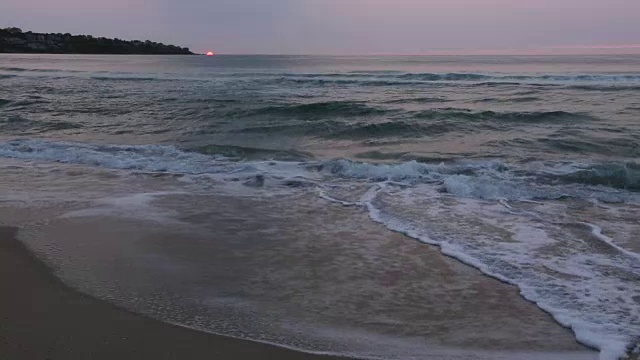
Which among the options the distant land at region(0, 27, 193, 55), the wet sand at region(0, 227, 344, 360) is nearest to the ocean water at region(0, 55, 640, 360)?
the wet sand at region(0, 227, 344, 360)

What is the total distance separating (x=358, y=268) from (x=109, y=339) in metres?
2.13

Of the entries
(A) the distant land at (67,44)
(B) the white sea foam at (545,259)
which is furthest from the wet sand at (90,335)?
(A) the distant land at (67,44)

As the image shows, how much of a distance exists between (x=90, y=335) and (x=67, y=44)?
143140 millimetres

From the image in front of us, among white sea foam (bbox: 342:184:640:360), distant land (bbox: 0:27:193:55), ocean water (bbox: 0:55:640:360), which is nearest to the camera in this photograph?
white sea foam (bbox: 342:184:640:360)

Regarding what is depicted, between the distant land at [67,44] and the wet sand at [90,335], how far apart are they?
421ft

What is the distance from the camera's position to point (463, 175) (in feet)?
29.6

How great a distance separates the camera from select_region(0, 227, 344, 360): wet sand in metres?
3.32

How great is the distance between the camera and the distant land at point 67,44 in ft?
385

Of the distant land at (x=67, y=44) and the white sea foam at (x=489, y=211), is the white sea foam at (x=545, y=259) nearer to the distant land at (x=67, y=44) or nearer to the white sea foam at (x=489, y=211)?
the white sea foam at (x=489, y=211)

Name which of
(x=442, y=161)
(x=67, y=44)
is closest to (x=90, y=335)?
(x=442, y=161)

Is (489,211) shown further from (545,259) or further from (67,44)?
(67,44)

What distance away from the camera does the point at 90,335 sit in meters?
3.53

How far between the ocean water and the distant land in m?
109

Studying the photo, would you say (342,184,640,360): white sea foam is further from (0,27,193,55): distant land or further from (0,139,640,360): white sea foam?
(0,27,193,55): distant land
